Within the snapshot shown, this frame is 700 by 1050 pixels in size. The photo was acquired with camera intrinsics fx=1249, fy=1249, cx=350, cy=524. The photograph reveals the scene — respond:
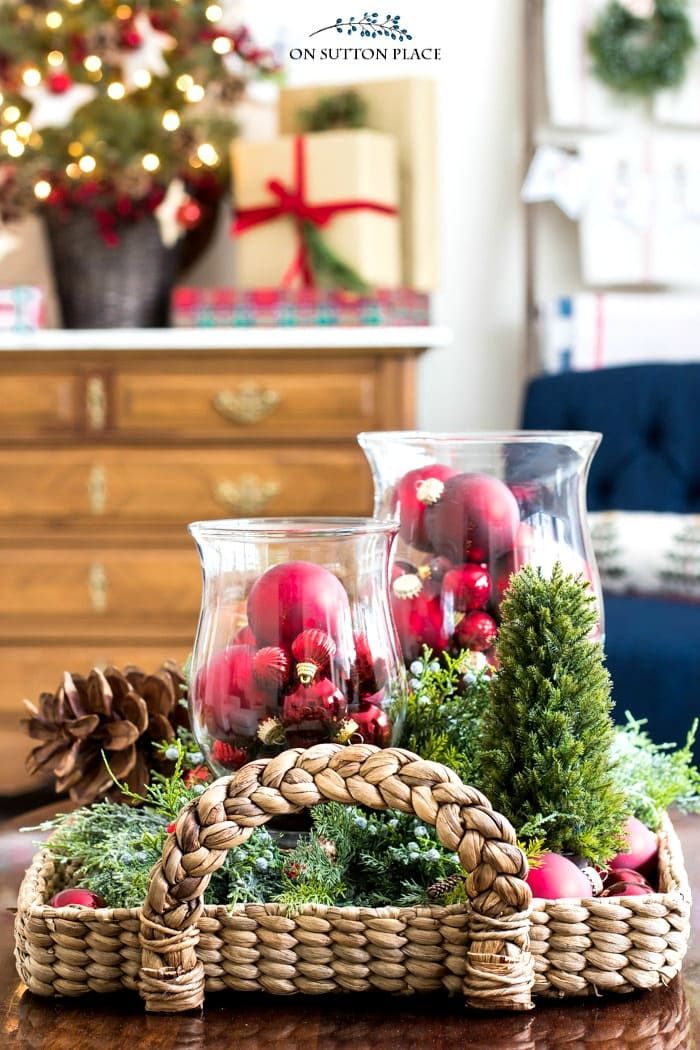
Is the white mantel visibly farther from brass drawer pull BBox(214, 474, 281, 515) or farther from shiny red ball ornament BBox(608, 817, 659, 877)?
shiny red ball ornament BBox(608, 817, 659, 877)

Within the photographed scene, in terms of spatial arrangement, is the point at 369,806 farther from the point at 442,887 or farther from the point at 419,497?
the point at 419,497

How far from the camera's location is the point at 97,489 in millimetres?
2188

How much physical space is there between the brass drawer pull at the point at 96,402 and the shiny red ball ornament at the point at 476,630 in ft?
5.09

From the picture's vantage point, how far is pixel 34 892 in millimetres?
655

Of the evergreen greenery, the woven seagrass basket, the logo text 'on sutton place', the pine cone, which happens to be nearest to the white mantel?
the evergreen greenery

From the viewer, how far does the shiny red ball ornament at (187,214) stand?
2.38m

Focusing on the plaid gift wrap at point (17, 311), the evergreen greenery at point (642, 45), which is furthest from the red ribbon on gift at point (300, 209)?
the evergreen greenery at point (642, 45)

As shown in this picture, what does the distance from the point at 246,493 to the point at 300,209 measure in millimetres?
544

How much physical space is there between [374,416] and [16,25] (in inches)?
41.4

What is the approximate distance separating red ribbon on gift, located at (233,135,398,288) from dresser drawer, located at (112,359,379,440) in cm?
24

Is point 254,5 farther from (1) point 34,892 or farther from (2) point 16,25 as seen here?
(1) point 34,892

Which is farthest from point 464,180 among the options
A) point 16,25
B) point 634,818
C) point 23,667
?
point 634,818

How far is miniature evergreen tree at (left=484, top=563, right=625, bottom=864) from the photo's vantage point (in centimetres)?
61

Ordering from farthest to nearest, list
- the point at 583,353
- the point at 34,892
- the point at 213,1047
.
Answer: the point at 583,353, the point at 34,892, the point at 213,1047
